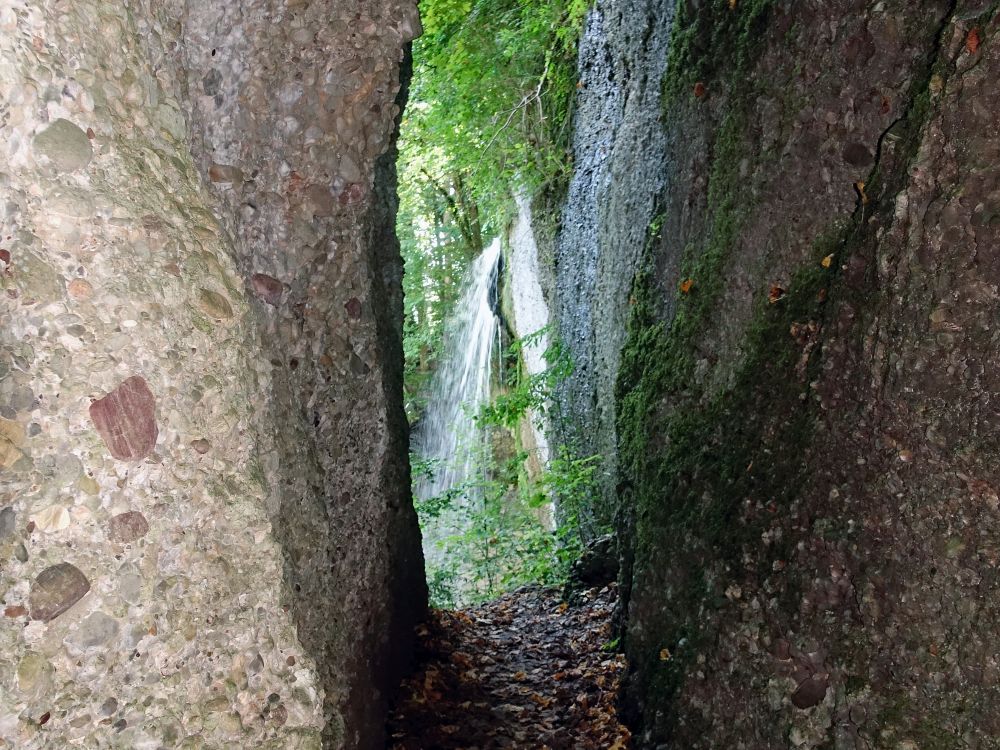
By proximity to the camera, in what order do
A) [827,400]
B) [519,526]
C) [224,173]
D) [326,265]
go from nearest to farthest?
[224,173]
[827,400]
[326,265]
[519,526]

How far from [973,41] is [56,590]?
9.58ft

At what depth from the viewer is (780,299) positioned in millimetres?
3418

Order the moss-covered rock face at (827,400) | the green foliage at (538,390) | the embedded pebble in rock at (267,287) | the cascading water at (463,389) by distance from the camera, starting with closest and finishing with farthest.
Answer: the moss-covered rock face at (827,400), the embedded pebble in rock at (267,287), the green foliage at (538,390), the cascading water at (463,389)

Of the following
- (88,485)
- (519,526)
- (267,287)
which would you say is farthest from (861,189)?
(519,526)

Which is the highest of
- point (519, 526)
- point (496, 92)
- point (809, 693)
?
Result: point (496, 92)

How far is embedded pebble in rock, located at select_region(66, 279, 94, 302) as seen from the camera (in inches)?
56.9

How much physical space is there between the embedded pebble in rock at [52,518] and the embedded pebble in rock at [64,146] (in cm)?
58

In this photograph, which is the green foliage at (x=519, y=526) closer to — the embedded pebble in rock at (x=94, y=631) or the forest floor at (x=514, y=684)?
the forest floor at (x=514, y=684)

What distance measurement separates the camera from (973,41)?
2646mm

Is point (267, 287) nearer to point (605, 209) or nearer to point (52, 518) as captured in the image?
point (52, 518)

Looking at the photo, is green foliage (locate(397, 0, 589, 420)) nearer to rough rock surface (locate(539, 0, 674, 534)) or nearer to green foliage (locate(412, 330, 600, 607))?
rough rock surface (locate(539, 0, 674, 534))

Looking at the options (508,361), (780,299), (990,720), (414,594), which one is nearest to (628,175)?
(780,299)

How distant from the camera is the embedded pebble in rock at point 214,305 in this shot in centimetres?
168

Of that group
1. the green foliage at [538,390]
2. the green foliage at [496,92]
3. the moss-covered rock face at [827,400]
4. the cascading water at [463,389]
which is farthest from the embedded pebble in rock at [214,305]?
the cascading water at [463,389]
